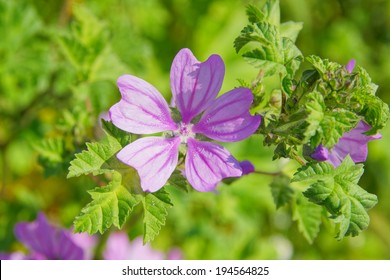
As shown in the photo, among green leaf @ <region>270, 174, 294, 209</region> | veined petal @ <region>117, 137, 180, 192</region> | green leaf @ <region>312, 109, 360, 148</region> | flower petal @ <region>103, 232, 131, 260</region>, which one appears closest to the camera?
green leaf @ <region>312, 109, 360, 148</region>

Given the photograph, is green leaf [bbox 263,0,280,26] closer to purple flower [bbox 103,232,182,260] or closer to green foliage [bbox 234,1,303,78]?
green foliage [bbox 234,1,303,78]

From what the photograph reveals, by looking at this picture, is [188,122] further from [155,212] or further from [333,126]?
[333,126]

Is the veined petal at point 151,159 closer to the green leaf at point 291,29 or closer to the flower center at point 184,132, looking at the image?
the flower center at point 184,132

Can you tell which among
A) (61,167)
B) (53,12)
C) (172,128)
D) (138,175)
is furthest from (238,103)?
(53,12)

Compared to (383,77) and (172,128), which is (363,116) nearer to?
(172,128)

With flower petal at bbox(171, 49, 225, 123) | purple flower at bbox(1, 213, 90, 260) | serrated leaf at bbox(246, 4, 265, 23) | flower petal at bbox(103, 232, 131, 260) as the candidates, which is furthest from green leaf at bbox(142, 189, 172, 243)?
flower petal at bbox(103, 232, 131, 260)

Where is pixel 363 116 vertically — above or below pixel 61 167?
above

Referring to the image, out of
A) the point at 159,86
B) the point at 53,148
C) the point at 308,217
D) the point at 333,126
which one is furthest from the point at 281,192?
the point at 159,86
